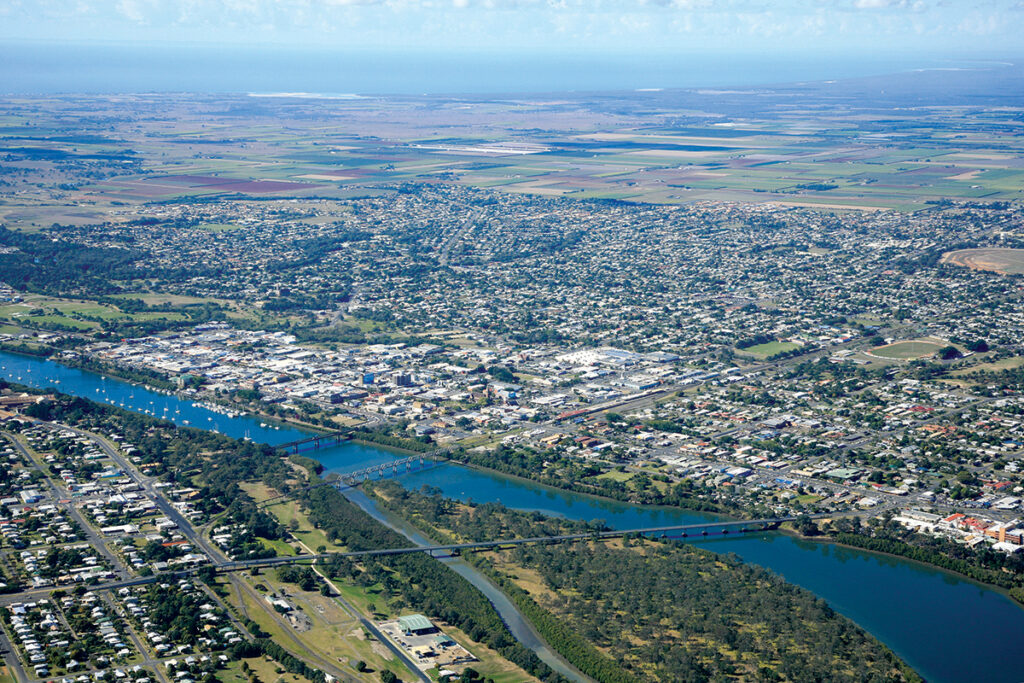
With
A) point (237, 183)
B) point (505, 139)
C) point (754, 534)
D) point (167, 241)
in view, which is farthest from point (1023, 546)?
point (505, 139)

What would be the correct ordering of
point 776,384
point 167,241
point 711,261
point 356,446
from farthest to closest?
1. point 167,241
2. point 711,261
3. point 776,384
4. point 356,446

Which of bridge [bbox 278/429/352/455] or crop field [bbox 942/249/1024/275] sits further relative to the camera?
crop field [bbox 942/249/1024/275]

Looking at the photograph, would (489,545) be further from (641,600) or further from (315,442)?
(315,442)

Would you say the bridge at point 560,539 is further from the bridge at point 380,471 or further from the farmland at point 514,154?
the farmland at point 514,154

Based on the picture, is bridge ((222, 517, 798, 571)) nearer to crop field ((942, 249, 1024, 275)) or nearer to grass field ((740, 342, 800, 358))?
grass field ((740, 342, 800, 358))

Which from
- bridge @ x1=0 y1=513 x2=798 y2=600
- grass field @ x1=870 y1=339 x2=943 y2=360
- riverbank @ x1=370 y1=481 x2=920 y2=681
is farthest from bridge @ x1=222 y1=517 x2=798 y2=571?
grass field @ x1=870 y1=339 x2=943 y2=360

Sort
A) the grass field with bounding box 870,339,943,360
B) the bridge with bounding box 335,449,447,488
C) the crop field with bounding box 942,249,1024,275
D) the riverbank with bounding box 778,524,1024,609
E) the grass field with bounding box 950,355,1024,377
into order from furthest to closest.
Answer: the crop field with bounding box 942,249,1024,275
the grass field with bounding box 870,339,943,360
the grass field with bounding box 950,355,1024,377
the bridge with bounding box 335,449,447,488
the riverbank with bounding box 778,524,1024,609

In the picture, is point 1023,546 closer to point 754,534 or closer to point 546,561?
point 754,534
